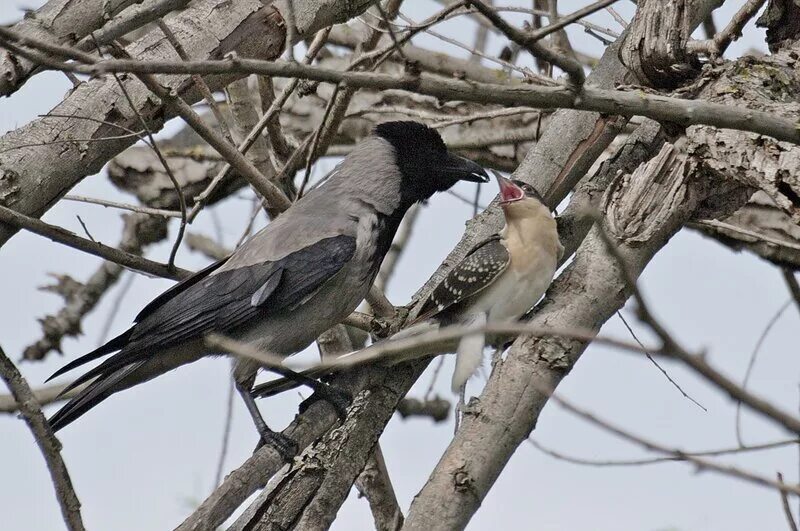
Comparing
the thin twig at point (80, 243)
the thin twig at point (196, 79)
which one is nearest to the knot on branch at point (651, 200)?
the thin twig at point (196, 79)

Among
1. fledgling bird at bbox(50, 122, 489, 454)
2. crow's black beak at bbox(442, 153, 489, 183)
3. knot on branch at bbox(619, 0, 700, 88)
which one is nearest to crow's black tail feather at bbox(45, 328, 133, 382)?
fledgling bird at bbox(50, 122, 489, 454)

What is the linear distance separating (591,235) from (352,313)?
4.74 ft

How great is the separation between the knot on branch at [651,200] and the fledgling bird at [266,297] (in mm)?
1344

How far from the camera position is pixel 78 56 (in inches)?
101

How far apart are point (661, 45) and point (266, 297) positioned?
2056mm

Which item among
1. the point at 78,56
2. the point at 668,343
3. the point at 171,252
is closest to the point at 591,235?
the point at 171,252

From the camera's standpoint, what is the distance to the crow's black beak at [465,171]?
17.4 ft

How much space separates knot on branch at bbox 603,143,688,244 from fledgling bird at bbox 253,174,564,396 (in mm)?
318

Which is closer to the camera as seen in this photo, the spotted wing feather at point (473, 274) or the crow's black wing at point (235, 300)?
the spotted wing feather at point (473, 274)

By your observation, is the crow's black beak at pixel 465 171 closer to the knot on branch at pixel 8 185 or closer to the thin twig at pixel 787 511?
the knot on branch at pixel 8 185

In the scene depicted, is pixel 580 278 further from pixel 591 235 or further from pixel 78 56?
pixel 78 56

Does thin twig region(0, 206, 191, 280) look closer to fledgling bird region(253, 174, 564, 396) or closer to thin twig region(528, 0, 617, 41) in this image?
fledgling bird region(253, 174, 564, 396)

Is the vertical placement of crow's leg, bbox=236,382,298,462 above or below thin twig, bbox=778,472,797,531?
above

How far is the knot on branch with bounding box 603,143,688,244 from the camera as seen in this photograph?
12.9 feet
